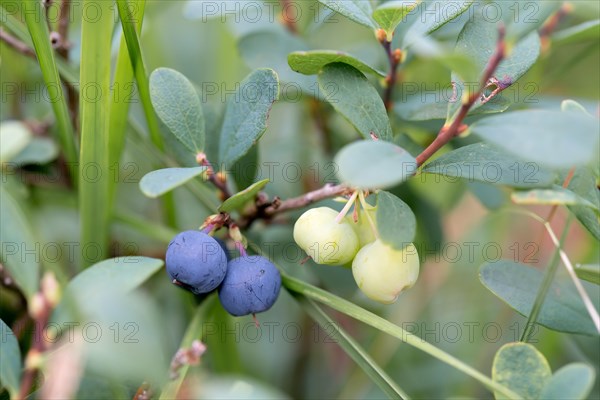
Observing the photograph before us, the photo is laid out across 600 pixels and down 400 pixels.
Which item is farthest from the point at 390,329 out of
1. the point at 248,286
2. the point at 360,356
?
the point at 248,286

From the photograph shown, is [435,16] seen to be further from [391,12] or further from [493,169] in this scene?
[493,169]

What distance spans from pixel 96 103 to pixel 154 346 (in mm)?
393

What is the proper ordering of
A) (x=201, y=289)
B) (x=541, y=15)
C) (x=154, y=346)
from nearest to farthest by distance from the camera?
(x=154, y=346) < (x=201, y=289) < (x=541, y=15)

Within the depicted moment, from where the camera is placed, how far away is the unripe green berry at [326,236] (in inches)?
31.1

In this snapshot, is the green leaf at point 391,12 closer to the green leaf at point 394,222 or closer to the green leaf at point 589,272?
the green leaf at point 394,222

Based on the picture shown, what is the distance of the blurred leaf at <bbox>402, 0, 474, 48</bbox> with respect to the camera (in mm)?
799

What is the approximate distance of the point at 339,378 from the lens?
148cm

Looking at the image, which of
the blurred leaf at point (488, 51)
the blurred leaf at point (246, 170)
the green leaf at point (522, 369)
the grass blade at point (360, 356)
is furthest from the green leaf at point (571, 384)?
the blurred leaf at point (246, 170)

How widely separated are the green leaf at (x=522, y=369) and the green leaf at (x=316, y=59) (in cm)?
36

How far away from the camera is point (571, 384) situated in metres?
0.65

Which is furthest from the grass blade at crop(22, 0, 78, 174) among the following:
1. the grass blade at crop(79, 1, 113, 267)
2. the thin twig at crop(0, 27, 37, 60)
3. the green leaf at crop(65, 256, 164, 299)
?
the green leaf at crop(65, 256, 164, 299)

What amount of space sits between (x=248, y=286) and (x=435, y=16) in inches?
15.5

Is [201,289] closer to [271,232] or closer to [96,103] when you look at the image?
[96,103]

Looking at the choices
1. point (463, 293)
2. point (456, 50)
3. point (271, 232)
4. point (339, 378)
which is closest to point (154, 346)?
point (456, 50)
